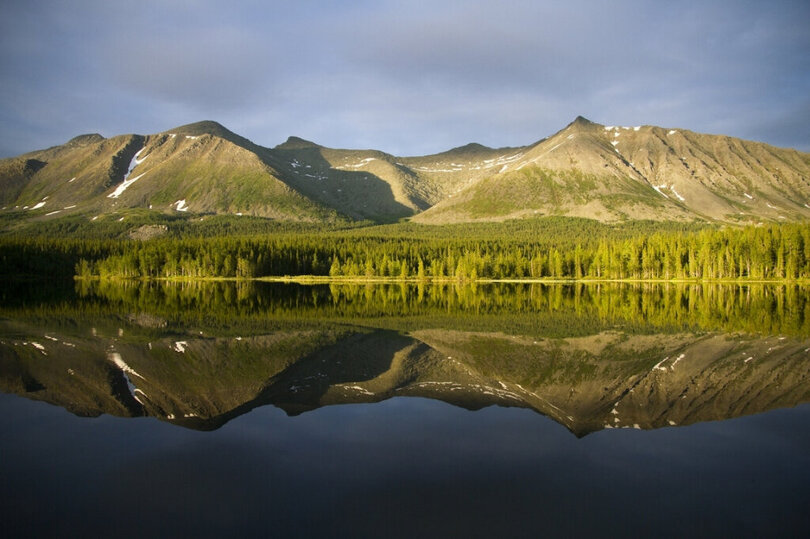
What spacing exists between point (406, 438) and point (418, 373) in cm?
948

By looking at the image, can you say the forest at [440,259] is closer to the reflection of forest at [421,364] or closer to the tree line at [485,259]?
the tree line at [485,259]

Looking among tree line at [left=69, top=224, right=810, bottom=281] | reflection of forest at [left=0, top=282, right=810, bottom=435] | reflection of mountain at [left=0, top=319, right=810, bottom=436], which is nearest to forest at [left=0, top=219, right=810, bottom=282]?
tree line at [left=69, top=224, right=810, bottom=281]

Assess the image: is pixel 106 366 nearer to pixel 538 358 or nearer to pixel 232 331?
pixel 232 331

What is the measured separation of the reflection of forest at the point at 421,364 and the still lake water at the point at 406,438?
16 cm

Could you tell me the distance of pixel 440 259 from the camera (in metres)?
160

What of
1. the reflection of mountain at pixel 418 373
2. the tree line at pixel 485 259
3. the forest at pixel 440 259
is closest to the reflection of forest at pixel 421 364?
the reflection of mountain at pixel 418 373

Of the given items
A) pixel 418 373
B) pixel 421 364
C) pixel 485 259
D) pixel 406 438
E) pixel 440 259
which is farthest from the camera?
pixel 440 259

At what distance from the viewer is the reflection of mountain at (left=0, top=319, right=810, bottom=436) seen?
18.7 meters

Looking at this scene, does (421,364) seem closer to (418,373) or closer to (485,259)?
(418,373)

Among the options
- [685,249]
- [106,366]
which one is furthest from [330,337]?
[685,249]

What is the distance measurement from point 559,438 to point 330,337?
22467 millimetres

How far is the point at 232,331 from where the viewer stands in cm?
3925

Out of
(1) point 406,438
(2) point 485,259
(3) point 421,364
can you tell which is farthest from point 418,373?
(2) point 485,259

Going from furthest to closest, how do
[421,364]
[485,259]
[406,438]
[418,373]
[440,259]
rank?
[440,259]
[485,259]
[421,364]
[418,373]
[406,438]
